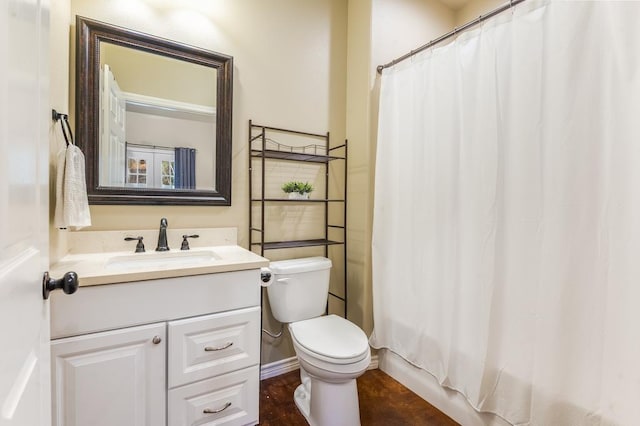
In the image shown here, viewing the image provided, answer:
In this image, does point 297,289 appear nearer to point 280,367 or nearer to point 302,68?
point 280,367

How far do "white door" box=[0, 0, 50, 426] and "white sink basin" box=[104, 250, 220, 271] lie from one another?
764mm

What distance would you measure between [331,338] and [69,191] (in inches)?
51.5

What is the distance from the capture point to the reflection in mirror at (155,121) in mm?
1542

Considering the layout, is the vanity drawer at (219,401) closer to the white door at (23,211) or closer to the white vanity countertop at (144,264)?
the white vanity countertop at (144,264)

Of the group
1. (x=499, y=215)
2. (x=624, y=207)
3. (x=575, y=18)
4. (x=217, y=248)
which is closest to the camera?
(x=624, y=207)

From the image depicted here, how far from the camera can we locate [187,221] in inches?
68.7

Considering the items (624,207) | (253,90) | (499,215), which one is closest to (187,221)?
(253,90)

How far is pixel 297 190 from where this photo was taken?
198 centimetres

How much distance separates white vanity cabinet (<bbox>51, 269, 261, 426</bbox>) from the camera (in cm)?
110

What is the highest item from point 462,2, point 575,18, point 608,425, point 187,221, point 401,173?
point 462,2

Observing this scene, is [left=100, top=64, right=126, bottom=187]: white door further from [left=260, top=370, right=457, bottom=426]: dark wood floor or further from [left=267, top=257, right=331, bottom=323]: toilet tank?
[left=260, top=370, right=457, bottom=426]: dark wood floor

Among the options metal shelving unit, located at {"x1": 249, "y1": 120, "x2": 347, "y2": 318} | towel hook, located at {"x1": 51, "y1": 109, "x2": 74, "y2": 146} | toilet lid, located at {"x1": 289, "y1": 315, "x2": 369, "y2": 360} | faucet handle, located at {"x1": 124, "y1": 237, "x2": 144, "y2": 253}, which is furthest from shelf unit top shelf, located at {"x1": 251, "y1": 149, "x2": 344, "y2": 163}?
toilet lid, located at {"x1": 289, "y1": 315, "x2": 369, "y2": 360}

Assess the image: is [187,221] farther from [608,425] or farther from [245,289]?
[608,425]

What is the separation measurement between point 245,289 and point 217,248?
0.47m
